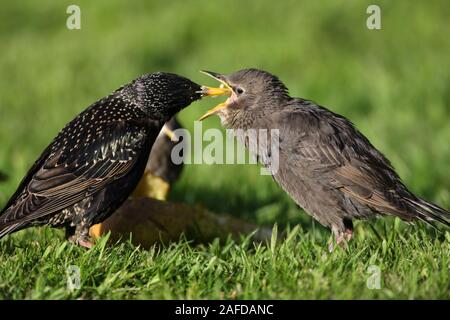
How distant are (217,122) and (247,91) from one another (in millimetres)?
Result: 4744

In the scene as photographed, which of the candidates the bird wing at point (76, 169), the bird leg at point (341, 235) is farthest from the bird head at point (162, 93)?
the bird leg at point (341, 235)

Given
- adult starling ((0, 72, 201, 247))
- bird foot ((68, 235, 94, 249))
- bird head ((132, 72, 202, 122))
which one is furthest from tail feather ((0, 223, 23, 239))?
bird head ((132, 72, 202, 122))

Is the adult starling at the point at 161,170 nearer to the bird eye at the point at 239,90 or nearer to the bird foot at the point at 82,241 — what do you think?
the bird eye at the point at 239,90

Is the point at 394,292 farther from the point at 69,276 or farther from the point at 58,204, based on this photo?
the point at 58,204

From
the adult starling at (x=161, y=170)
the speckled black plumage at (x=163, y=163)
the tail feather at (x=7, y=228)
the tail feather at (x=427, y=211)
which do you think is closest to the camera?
the tail feather at (x=7, y=228)

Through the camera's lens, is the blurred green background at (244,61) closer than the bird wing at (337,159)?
No

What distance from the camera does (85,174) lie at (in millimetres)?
6023

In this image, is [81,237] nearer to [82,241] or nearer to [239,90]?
[82,241]

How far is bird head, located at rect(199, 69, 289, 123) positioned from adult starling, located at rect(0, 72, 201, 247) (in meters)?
0.65

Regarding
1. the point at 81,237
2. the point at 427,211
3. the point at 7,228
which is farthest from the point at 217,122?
the point at 7,228

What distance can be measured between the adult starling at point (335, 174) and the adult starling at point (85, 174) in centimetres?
97

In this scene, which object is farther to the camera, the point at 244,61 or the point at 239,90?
the point at 244,61

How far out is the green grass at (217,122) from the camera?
16.5 ft
